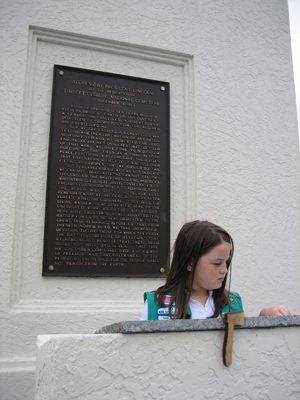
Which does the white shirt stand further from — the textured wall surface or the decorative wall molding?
the decorative wall molding

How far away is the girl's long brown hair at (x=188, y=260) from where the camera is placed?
1945mm

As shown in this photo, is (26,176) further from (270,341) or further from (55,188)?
(270,341)

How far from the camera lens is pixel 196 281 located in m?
1.97

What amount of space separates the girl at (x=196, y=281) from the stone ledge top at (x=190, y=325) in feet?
1.26

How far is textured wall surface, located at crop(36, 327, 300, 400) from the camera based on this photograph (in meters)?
1.25

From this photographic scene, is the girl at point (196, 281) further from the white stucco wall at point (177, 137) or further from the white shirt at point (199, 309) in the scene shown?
the white stucco wall at point (177, 137)

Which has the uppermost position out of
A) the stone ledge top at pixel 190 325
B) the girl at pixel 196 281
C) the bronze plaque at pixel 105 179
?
the bronze plaque at pixel 105 179

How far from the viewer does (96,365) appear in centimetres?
126

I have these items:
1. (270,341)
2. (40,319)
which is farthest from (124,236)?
(270,341)

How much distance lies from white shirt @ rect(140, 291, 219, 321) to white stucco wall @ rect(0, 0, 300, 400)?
1666 mm

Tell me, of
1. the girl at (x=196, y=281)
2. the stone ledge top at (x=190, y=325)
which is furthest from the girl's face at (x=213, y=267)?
the stone ledge top at (x=190, y=325)

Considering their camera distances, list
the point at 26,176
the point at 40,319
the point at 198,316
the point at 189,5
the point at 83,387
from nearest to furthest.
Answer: the point at 83,387
the point at 198,316
the point at 40,319
the point at 26,176
the point at 189,5

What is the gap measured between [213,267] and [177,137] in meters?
2.51

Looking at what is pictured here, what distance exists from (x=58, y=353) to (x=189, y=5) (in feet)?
14.0
